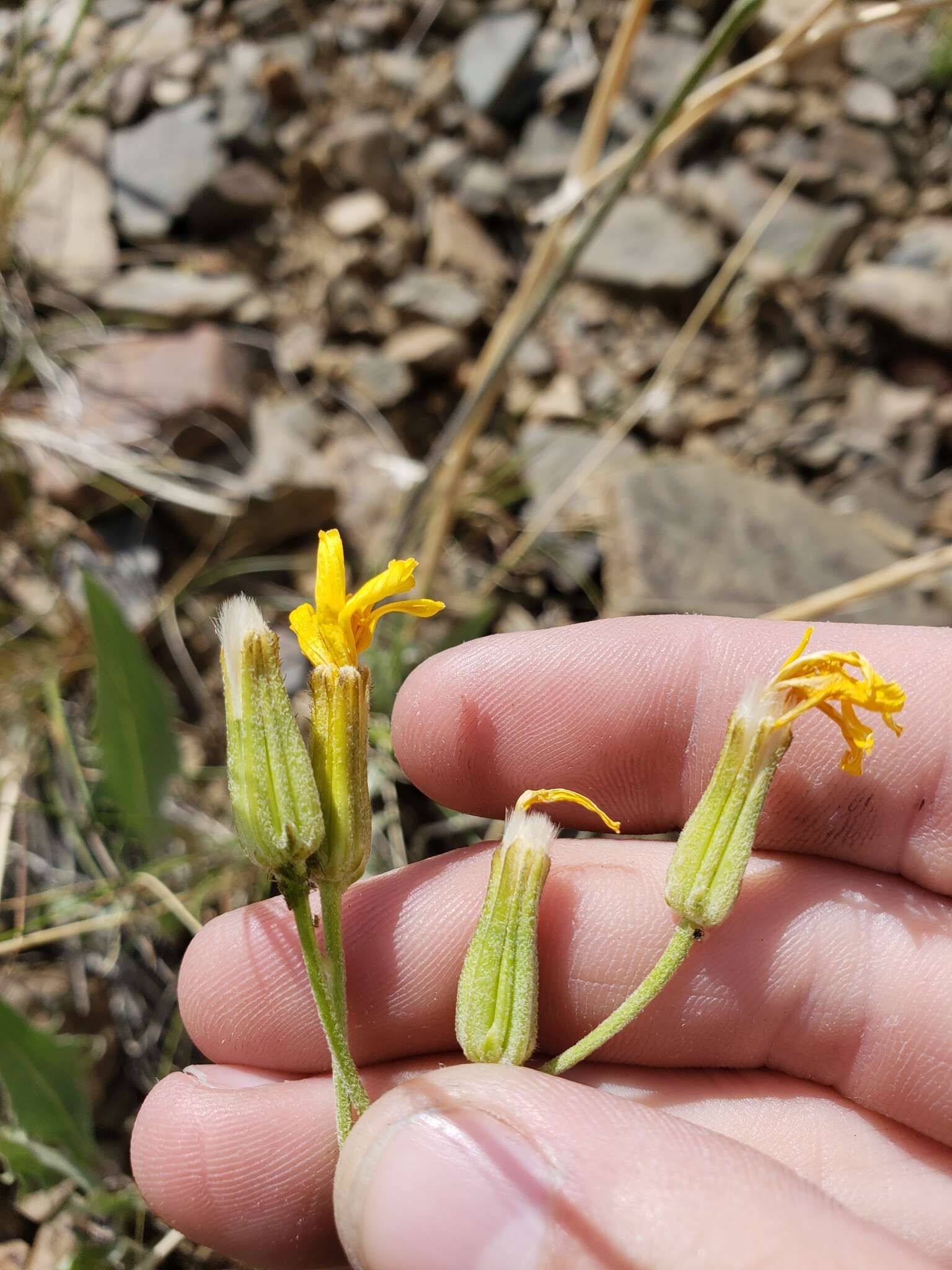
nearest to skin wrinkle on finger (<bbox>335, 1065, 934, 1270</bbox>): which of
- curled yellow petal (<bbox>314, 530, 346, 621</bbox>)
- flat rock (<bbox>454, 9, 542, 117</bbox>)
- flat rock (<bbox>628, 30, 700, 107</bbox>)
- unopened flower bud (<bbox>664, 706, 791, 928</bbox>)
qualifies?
unopened flower bud (<bbox>664, 706, 791, 928</bbox>)

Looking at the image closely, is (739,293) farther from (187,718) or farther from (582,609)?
(187,718)

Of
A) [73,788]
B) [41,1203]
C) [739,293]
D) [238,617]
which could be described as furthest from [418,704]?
[739,293]

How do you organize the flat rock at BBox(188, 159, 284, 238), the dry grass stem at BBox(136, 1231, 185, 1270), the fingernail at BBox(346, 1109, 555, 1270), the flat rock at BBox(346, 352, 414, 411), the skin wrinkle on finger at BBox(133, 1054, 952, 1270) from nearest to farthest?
the fingernail at BBox(346, 1109, 555, 1270) → the skin wrinkle on finger at BBox(133, 1054, 952, 1270) → the dry grass stem at BBox(136, 1231, 185, 1270) → the flat rock at BBox(346, 352, 414, 411) → the flat rock at BBox(188, 159, 284, 238)

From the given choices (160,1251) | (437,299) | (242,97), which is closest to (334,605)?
(160,1251)

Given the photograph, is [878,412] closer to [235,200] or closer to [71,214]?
[235,200]

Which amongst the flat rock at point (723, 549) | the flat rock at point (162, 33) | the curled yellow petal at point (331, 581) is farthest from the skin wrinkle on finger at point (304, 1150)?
the flat rock at point (162, 33)

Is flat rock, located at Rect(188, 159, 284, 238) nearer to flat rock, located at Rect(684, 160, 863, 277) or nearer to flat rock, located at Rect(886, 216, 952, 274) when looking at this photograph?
flat rock, located at Rect(684, 160, 863, 277)
